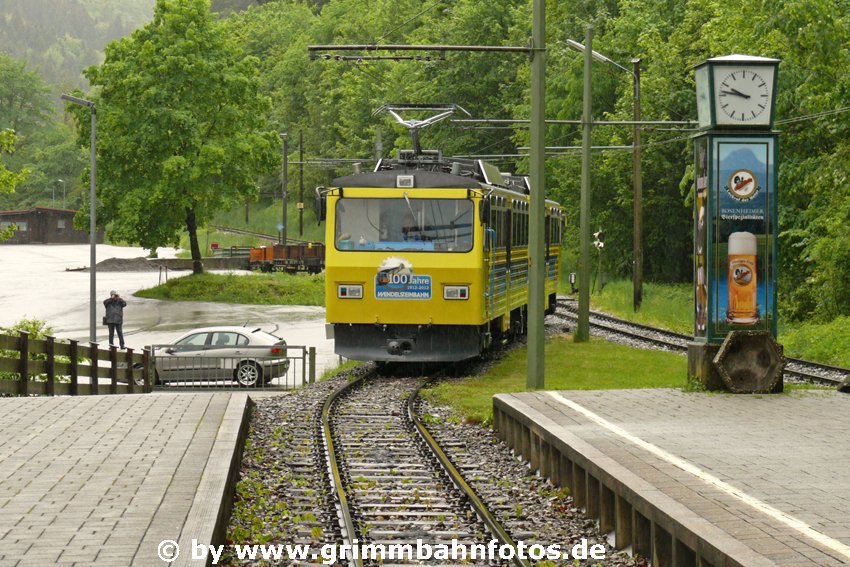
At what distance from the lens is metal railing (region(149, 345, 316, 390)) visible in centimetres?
2891

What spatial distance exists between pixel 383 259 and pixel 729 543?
54.4 feet

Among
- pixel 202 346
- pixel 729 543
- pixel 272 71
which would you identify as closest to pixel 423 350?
pixel 202 346

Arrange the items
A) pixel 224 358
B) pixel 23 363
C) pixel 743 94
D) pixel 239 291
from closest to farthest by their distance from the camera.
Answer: pixel 743 94 < pixel 23 363 < pixel 224 358 < pixel 239 291

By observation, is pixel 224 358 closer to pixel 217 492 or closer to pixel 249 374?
pixel 249 374

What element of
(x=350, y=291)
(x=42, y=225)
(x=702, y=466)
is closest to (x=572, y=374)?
(x=350, y=291)

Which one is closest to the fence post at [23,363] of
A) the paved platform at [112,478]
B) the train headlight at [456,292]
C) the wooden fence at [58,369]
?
the wooden fence at [58,369]

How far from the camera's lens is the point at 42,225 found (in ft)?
432

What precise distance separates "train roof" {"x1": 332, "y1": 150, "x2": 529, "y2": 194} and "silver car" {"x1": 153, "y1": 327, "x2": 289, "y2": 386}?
5703 millimetres

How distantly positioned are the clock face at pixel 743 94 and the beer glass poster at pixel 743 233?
0.26 metres

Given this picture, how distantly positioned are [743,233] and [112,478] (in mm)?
8435

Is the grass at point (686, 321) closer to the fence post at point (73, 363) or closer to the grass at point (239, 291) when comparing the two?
the grass at point (239, 291)

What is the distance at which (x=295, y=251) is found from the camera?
260 feet

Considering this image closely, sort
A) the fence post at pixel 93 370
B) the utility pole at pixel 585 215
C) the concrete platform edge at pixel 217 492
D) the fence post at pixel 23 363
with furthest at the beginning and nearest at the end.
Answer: the utility pole at pixel 585 215
the fence post at pixel 93 370
the fence post at pixel 23 363
the concrete platform edge at pixel 217 492

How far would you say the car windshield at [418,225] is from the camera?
23984 mm
